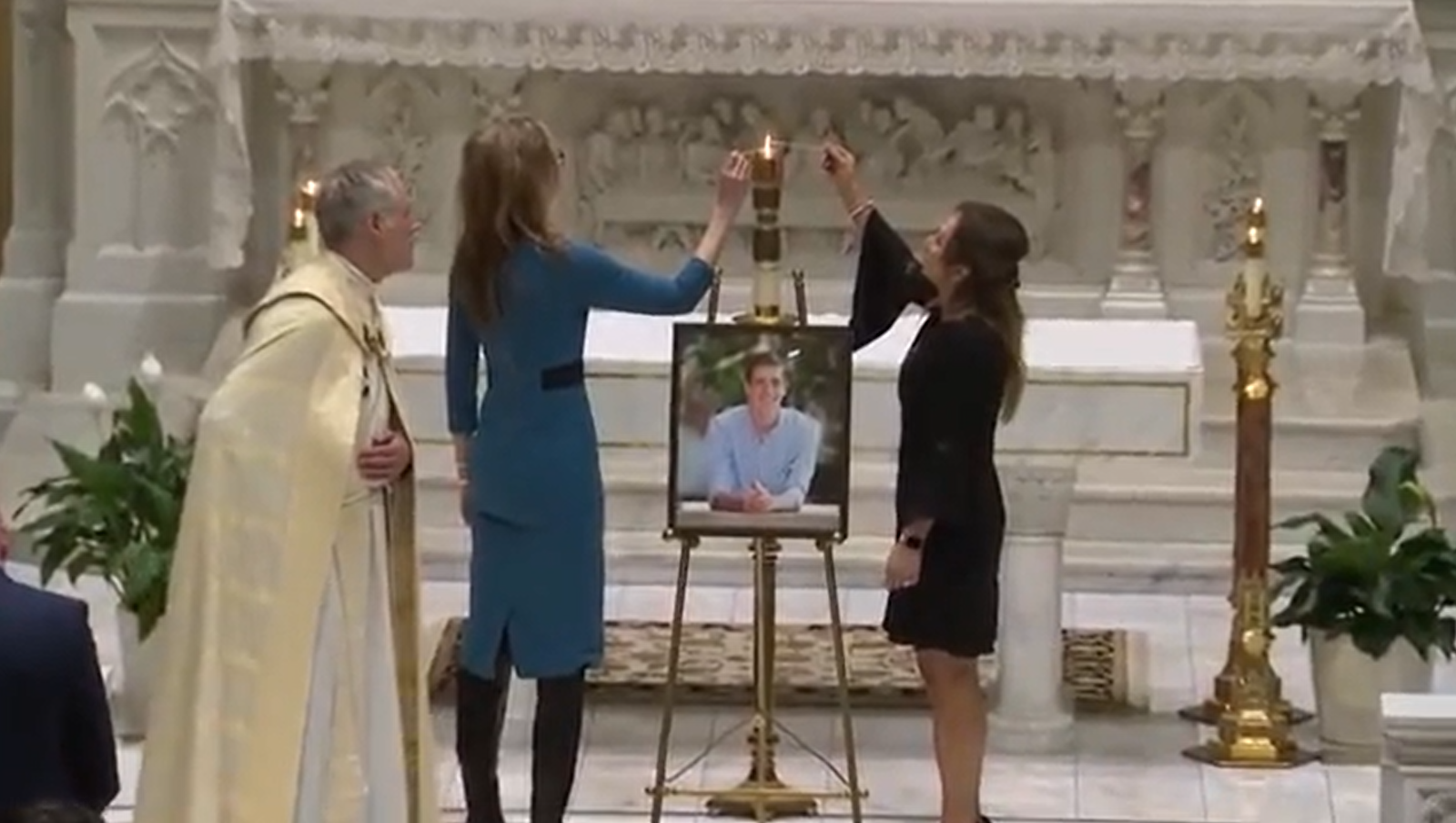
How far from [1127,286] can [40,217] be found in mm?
3557

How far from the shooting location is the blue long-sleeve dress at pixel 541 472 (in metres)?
6.77

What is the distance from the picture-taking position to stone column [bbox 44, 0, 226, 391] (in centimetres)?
1064

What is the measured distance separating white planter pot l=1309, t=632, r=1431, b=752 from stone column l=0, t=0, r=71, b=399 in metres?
4.67

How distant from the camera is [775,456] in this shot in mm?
7020

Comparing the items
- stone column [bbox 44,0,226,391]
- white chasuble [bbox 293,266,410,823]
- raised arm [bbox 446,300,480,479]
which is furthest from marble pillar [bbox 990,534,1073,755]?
stone column [bbox 44,0,226,391]

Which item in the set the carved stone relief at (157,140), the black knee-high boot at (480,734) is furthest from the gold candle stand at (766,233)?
the carved stone relief at (157,140)

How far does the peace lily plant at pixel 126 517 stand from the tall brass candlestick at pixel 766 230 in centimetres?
181

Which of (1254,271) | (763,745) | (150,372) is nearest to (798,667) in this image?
(763,745)

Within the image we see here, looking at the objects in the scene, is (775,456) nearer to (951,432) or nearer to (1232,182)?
(951,432)

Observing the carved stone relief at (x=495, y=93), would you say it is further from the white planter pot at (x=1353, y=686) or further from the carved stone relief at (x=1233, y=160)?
the white planter pot at (x=1353, y=686)

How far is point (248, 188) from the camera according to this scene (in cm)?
1040

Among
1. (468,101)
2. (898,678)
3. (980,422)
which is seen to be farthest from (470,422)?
(468,101)

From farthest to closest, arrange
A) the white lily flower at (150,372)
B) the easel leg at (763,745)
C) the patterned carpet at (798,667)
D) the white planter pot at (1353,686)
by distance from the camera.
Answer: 1. the white lily flower at (150,372)
2. the patterned carpet at (798,667)
3. the white planter pot at (1353,686)
4. the easel leg at (763,745)

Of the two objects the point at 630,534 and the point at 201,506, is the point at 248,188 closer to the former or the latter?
the point at 630,534
